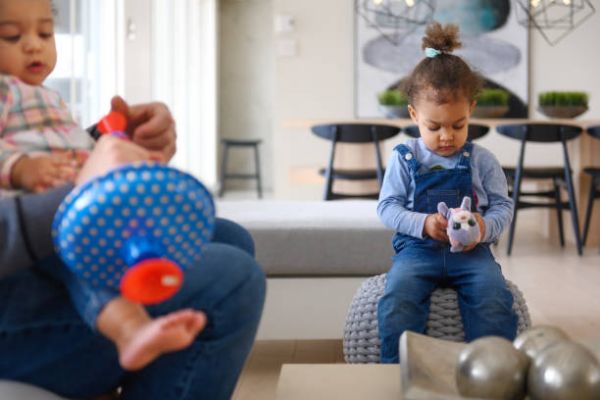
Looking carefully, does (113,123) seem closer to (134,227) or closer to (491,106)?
(134,227)

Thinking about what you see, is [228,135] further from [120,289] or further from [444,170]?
[120,289]

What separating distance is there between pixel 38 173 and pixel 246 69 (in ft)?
27.2

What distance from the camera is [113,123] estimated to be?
111 centimetres

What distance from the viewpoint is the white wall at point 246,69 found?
9.10 metres

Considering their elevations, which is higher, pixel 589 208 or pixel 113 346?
pixel 113 346

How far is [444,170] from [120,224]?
1185 mm

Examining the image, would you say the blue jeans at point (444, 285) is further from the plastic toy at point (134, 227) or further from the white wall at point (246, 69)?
the white wall at point (246, 69)

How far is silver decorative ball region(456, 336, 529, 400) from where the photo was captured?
100 cm

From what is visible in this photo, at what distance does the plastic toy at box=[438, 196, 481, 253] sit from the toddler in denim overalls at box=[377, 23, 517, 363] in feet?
0.16

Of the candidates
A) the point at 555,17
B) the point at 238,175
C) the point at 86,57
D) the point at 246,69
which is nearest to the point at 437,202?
the point at 86,57

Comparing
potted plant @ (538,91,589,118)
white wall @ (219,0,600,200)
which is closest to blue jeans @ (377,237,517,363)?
potted plant @ (538,91,589,118)

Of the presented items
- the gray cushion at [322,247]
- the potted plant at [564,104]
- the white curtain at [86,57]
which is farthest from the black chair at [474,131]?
the gray cushion at [322,247]

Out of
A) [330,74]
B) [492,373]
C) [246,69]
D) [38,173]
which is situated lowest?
[492,373]

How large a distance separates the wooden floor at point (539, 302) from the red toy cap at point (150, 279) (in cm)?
128
